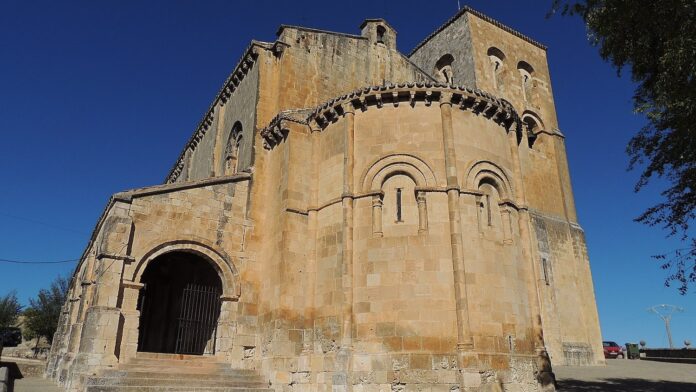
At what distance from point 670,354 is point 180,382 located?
27056 millimetres

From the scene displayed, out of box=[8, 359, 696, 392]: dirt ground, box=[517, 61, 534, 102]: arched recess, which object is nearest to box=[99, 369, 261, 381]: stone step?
box=[8, 359, 696, 392]: dirt ground

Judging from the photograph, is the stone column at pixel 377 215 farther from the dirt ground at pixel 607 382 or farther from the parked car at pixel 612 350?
the parked car at pixel 612 350

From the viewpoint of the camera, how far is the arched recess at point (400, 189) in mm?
11969

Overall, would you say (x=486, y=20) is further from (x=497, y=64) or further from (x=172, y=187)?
(x=172, y=187)

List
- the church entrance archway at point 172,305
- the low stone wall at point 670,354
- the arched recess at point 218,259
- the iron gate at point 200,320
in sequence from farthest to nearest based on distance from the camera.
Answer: the low stone wall at point 670,354 < the church entrance archway at point 172,305 < the iron gate at point 200,320 < the arched recess at point 218,259

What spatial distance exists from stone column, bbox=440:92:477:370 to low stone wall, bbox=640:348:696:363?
19.9 meters

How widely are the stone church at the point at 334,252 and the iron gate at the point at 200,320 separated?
0.27 feet

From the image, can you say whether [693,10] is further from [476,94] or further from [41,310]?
[41,310]

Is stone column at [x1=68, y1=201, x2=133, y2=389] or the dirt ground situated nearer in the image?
stone column at [x1=68, y1=201, x2=133, y2=389]

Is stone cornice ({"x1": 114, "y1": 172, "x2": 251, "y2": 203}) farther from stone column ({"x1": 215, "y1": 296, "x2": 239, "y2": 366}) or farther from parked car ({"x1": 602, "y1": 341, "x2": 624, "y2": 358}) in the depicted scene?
parked car ({"x1": 602, "y1": 341, "x2": 624, "y2": 358})

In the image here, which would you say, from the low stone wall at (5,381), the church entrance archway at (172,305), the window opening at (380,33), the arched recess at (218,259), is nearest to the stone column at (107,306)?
the arched recess at (218,259)

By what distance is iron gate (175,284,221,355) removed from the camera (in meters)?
15.2

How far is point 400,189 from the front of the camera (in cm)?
1244

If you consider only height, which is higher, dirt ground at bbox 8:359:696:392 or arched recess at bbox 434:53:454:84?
arched recess at bbox 434:53:454:84
